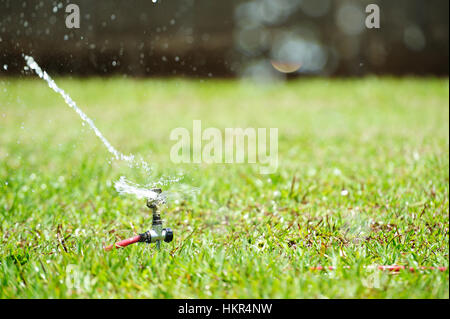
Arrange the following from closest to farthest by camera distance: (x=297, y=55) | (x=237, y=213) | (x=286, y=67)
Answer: (x=237, y=213)
(x=286, y=67)
(x=297, y=55)

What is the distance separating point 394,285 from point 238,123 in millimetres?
4371

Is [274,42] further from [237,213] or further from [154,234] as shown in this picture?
[154,234]

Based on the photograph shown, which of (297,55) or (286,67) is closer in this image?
(286,67)

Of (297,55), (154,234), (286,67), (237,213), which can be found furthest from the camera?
(297,55)

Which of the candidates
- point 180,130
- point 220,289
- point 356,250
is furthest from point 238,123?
point 220,289

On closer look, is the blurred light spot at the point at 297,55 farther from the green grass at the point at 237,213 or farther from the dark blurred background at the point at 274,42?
the green grass at the point at 237,213

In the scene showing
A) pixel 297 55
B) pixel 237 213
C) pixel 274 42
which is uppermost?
pixel 274 42

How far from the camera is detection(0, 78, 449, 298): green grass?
173 centimetres

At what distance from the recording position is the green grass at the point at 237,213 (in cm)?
173

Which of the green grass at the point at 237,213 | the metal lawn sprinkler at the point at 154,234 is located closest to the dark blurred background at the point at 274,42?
the green grass at the point at 237,213

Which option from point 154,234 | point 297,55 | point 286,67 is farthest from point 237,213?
point 297,55

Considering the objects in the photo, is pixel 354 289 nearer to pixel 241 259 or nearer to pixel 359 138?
pixel 241 259

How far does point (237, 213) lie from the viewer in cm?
267

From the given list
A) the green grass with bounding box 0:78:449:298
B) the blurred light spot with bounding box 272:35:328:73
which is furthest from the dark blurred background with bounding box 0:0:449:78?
the green grass with bounding box 0:78:449:298
